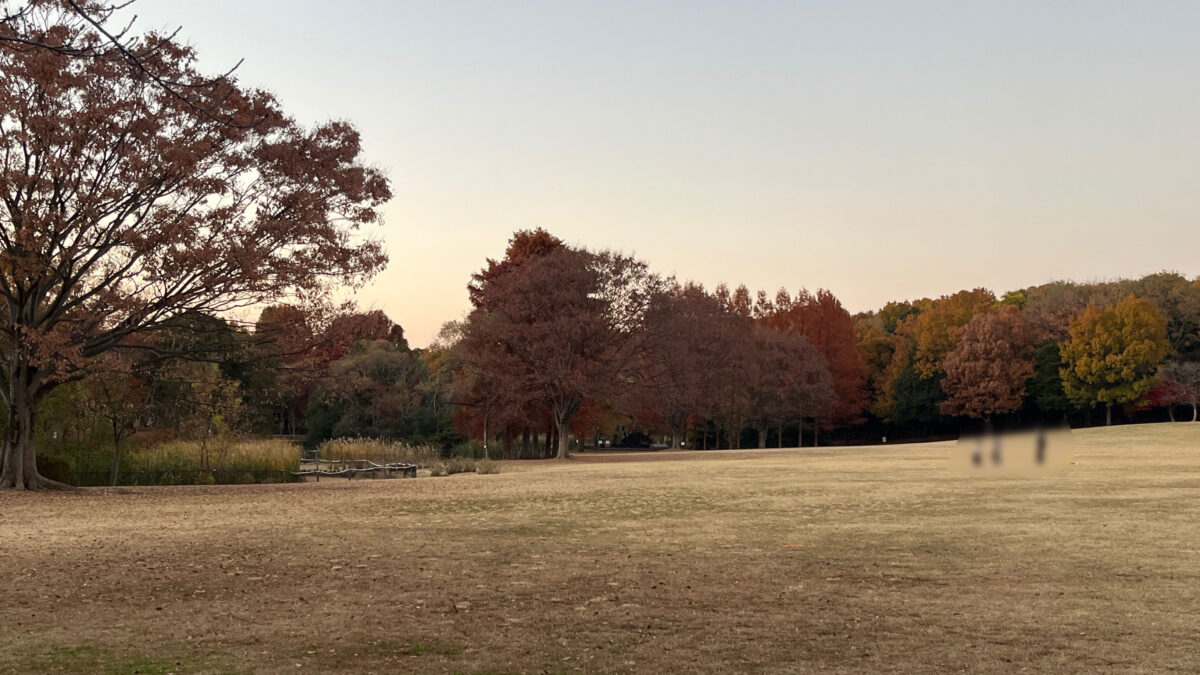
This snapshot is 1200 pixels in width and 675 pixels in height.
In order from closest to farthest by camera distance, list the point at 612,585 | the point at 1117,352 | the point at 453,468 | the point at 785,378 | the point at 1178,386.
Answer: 1. the point at 612,585
2. the point at 453,468
3. the point at 1178,386
4. the point at 785,378
5. the point at 1117,352

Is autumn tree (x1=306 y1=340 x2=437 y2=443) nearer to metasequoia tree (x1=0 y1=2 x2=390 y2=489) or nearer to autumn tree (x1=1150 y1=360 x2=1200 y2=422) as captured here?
metasequoia tree (x1=0 y1=2 x2=390 y2=489)

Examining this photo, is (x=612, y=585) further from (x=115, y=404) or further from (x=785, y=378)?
(x=785, y=378)

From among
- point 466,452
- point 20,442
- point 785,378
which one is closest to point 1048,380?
point 785,378

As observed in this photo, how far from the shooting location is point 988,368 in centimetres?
7406

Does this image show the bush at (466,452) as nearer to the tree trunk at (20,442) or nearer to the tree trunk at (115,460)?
the tree trunk at (115,460)

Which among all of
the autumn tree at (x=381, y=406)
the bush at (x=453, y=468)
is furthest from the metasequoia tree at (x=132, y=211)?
Result: the autumn tree at (x=381, y=406)

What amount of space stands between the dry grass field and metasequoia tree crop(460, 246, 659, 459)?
28209mm

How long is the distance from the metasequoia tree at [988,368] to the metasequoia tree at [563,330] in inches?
1354

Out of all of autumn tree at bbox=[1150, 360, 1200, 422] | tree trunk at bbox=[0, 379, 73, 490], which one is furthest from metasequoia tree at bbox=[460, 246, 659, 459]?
autumn tree at bbox=[1150, 360, 1200, 422]

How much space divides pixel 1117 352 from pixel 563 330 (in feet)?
150

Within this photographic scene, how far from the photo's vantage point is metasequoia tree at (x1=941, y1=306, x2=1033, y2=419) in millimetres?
73812

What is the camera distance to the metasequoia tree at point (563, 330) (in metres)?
48.3

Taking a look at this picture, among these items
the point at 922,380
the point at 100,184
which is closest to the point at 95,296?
the point at 100,184

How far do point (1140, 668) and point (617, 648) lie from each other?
139 inches
